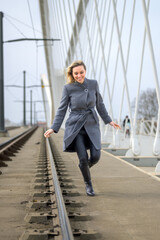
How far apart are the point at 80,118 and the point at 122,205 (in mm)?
1023

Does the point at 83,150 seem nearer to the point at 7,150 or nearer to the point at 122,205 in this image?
the point at 122,205

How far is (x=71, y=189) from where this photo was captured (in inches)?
185

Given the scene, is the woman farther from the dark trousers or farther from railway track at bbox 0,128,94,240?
railway track at bbox 0,128,94,240

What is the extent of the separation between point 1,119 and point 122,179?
42.6ft

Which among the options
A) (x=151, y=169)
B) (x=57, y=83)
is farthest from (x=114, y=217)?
(x=57, y=83)

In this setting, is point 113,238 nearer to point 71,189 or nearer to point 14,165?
point 71,189

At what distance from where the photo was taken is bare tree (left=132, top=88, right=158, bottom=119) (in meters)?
41.4

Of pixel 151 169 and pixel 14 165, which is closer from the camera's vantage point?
pixel 14 165

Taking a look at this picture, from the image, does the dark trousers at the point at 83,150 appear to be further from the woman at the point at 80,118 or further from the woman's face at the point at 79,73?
the woman's face at the point at 79,73

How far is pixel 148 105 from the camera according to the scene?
4425 centimetres

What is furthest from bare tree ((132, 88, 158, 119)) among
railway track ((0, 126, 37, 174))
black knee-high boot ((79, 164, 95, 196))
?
black knee-high boot ((79, 164, 95, 196))

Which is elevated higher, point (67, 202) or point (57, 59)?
point (57, 59)

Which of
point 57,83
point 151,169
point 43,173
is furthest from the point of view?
point 57,83

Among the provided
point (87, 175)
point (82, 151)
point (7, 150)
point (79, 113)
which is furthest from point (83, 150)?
point (7, 150)
